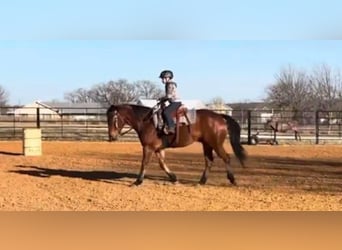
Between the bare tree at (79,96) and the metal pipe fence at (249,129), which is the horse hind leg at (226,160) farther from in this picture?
the bare tree at (79,96)

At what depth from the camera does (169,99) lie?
8.05m

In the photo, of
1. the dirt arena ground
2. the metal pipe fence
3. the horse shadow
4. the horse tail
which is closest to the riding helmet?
the horse tail

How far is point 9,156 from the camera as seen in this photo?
13953mm

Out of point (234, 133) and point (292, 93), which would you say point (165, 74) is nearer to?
point (234, 133)

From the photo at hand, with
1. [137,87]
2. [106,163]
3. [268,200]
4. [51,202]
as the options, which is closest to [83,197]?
[51,202]

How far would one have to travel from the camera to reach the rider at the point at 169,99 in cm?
790

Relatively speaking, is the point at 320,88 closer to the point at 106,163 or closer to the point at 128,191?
the point at 106,163

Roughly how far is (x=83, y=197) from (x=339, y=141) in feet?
51.3

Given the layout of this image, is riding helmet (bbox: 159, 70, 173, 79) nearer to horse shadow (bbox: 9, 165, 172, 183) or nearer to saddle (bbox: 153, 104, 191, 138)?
saddle (bbox: 153, 104, 191, 138)

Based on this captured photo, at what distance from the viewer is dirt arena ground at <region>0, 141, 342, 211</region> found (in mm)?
6766

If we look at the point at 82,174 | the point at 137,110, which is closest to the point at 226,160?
the point at 137,110

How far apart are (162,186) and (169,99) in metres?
1.47

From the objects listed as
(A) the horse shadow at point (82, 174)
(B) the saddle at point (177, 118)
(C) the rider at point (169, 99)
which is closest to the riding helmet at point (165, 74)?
(C) the rider at point (169, 99)

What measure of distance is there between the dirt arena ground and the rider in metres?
1.03
